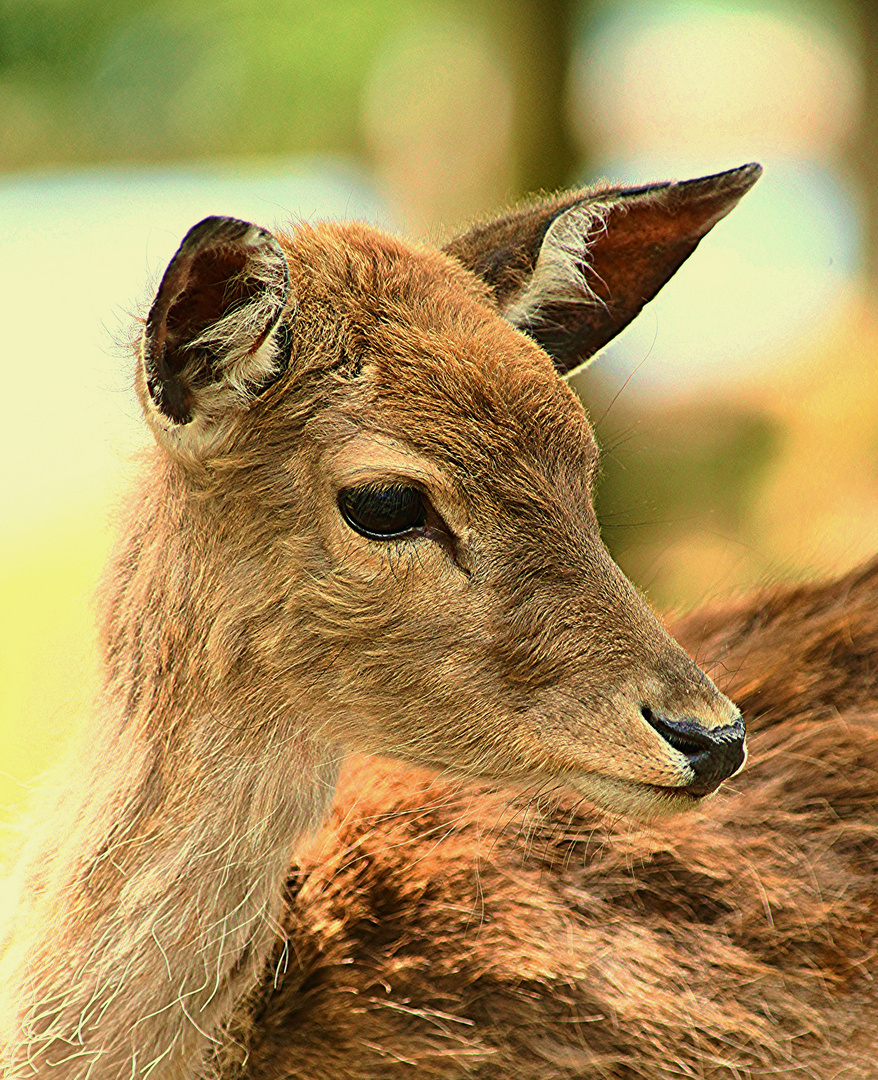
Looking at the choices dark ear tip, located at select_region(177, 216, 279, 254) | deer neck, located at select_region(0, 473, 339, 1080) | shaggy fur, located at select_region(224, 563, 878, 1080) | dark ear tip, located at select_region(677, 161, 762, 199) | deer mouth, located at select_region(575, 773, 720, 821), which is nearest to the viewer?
dark ear tip, located at select_region(177, 216, 279, 254)

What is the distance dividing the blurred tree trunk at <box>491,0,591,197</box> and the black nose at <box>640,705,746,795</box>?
6454 millimetres

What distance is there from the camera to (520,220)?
3.43 metres

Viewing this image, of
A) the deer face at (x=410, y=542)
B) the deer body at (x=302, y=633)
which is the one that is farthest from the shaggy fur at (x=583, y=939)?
the deer face at (x=410, y=542)

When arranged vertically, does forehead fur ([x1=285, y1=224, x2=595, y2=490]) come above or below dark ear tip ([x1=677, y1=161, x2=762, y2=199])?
below

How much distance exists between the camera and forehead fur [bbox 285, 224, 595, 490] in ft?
8.87

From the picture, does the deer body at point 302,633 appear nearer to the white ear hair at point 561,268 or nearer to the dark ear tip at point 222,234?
the dark ear tip at point 222,234

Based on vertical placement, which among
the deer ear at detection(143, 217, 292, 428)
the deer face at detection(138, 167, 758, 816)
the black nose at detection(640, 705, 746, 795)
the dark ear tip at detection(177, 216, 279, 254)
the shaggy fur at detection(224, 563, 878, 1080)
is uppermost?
the dark ear tip at detection(177, 216, 279, 254)

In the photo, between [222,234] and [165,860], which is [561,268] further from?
[165,860]

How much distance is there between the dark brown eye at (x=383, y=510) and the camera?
104 inches

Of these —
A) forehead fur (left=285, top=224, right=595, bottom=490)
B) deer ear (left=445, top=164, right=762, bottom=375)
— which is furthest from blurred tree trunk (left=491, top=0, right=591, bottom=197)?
forehead fur (left=285, top=224, right=595, bottom=490)

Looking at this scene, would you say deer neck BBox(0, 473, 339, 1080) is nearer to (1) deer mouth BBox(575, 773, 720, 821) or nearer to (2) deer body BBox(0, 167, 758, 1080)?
(2) deer body BBox(0, 167, 758, 1080)

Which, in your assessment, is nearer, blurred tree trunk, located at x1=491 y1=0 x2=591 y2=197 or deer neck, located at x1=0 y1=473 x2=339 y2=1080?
deer neck, located at x1=0 y1=473 x2=339 y2=1080

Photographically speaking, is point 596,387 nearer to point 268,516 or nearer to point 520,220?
point 520,220

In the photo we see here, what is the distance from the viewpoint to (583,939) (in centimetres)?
313
